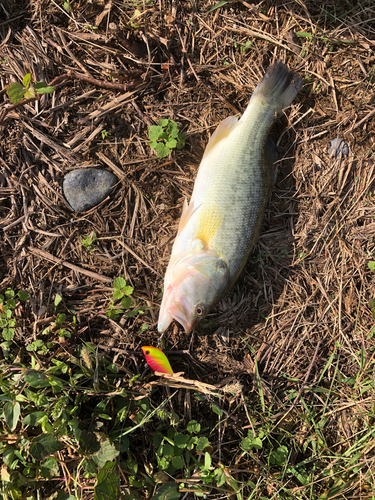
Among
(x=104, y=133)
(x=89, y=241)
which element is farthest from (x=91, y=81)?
(x=89, y=241)

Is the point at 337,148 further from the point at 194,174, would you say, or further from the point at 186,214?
the point at 186,214

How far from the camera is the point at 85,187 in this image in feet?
11.2

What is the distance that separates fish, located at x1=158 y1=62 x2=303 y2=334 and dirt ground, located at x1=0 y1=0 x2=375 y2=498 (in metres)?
0.28

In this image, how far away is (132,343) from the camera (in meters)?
3.42

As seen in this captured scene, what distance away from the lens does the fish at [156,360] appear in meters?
3.35

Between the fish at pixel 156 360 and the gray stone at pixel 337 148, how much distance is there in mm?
2757

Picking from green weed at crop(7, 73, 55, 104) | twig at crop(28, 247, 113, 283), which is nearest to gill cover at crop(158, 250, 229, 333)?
twig at crop(28, 247, 113, 283)

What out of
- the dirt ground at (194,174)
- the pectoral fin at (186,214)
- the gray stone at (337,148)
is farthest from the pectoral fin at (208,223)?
the gray stone at (337,148)

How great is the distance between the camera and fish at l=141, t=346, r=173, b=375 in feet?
11.0

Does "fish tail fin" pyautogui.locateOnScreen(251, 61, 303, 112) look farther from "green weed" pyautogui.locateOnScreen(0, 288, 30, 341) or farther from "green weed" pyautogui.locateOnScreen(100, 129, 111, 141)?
"green weed" pyautogui.locateOnScreen(0, 288, 30, 341)

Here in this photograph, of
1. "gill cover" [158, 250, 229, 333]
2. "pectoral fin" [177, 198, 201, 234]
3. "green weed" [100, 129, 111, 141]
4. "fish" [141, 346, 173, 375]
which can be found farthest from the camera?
"green weed" [100, 129, 111, 141]

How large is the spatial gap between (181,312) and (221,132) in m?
1.82

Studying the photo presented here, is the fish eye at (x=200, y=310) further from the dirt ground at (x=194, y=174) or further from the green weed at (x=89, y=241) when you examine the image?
the green weed at (x=89, y=241)

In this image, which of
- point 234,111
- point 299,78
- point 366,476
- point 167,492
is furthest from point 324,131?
point 167,492
